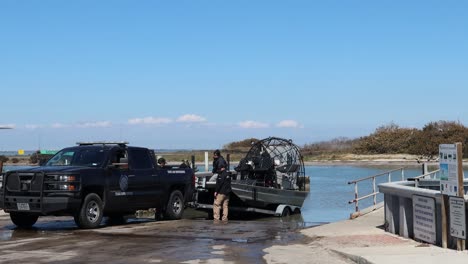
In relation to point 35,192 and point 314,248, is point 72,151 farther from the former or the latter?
point 314,248

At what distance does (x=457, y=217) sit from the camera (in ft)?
34.0

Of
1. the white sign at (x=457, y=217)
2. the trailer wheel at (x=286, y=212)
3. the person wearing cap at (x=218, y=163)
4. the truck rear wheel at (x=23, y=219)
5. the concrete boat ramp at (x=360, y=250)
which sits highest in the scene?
the person wearing cap at (x=218, y=163)

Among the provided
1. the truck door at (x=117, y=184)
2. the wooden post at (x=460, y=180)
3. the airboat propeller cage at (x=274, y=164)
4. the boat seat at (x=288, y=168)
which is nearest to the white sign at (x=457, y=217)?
the wooden post at (x=460, y=180)

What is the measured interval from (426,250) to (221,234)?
195 inches

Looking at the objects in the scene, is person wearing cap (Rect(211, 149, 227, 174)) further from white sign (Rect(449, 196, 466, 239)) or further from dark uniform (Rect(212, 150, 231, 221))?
white sign (Rect(449, 196, 466, 239))

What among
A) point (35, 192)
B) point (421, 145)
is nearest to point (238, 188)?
point (35, 192)

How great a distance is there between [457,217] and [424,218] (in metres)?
1.29

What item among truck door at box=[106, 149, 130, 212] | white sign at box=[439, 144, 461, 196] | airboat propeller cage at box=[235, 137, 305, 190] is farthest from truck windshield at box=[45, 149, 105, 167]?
white sign at box=[439, 144, 461, 196]

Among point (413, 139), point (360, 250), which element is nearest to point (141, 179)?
point (360, 250)

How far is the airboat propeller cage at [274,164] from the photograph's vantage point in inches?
922

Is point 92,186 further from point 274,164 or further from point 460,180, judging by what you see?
point 274,164

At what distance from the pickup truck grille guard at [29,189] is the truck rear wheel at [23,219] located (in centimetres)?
62

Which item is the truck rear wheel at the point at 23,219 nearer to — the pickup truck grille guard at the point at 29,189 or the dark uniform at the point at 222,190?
the pickup truck grille guard at the point at 29,189

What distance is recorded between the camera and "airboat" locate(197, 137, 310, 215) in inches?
853
